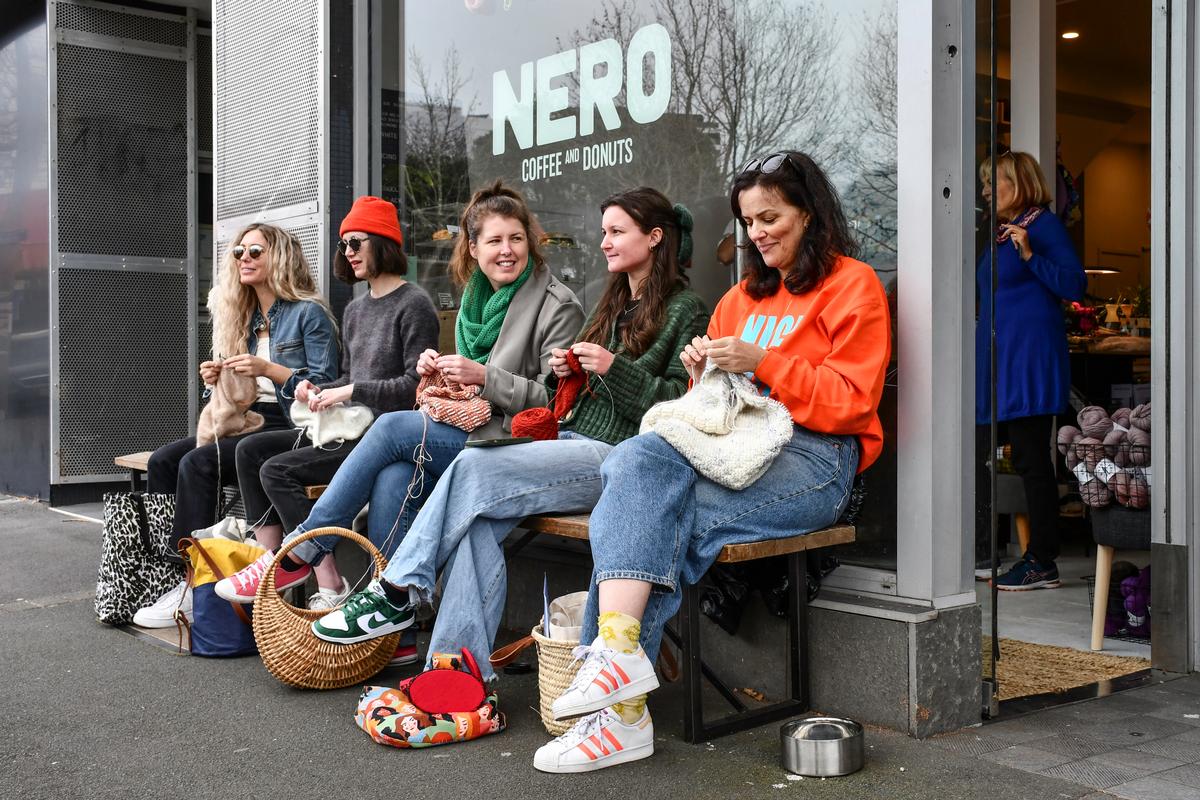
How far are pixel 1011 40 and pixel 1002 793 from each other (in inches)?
196

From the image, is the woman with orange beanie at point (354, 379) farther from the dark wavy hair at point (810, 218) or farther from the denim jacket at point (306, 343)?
the dark wavy hair at point (810, 218)

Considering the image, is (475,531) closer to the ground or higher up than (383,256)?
closer to the ground

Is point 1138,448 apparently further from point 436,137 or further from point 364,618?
point 436,137

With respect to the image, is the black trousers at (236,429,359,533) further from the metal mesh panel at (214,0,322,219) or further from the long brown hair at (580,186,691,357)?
the metal mesh panel at (214,0,322,219)

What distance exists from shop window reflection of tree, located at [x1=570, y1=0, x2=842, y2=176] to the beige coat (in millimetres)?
738

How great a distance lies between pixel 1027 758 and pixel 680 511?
104cm

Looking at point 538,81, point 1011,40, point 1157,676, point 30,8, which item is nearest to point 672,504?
point 1157,676

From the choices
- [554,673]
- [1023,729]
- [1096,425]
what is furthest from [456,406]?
[1096,425]

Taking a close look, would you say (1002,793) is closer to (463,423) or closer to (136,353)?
(463,423)

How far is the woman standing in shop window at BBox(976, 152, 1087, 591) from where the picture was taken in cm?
489

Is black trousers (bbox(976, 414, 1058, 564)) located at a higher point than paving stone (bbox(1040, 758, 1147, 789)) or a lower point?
higher

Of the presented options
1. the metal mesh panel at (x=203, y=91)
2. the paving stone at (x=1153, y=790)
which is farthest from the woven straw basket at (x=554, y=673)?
the metal mesh panel at (x=203, y=91)

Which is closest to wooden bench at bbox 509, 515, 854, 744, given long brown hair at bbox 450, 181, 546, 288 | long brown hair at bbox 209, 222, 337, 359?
long brown hair at bbox 450, 181, 546, 288

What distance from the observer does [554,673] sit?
2.98 metres
